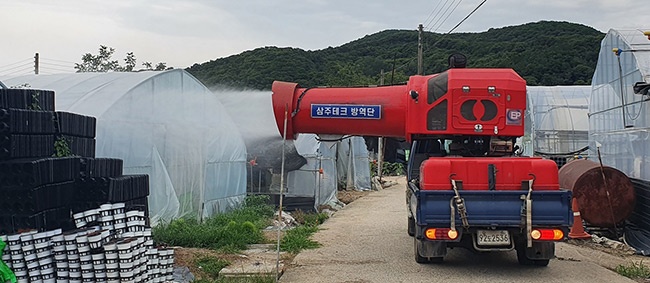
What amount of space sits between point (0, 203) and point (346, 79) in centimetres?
3418

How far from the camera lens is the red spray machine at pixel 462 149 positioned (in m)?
8.71

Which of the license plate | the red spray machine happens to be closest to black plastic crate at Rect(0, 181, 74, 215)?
the red spray machine

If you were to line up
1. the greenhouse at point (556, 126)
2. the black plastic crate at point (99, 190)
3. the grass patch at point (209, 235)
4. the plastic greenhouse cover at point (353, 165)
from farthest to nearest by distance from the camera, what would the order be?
1. the plastic greenhouse cover at point (353, 165)
2. the greenhouse at point (556, 126)
3. the grass patch at point (209, 235)
4. the black plastic crate at point (99, 190)

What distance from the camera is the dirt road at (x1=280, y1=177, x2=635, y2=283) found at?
927 cm

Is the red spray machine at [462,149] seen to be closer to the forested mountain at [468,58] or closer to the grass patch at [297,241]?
the grass patch at [297,241]

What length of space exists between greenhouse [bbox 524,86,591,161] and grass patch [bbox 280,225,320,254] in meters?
11.8

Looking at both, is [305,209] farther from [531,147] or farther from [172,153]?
[531,147]

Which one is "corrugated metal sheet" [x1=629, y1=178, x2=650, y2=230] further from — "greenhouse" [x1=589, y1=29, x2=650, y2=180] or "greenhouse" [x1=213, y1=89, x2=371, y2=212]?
"greenhouse" [x1=213, y1=89, x2=371, y2=212]

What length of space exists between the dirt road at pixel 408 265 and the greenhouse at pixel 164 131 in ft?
10.6

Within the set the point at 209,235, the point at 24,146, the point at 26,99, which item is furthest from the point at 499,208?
the point at 26,99

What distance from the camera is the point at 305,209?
66.2ft

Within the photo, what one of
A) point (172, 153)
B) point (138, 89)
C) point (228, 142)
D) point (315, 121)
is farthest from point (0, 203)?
point (228, 142)

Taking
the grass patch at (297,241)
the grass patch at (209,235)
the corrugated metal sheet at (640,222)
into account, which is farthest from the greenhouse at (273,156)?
the corrugated metal sheet at (640,222)

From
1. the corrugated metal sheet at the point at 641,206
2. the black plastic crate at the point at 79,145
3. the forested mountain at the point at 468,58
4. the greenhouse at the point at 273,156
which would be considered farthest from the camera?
the forested mountain at the point at 468,58
